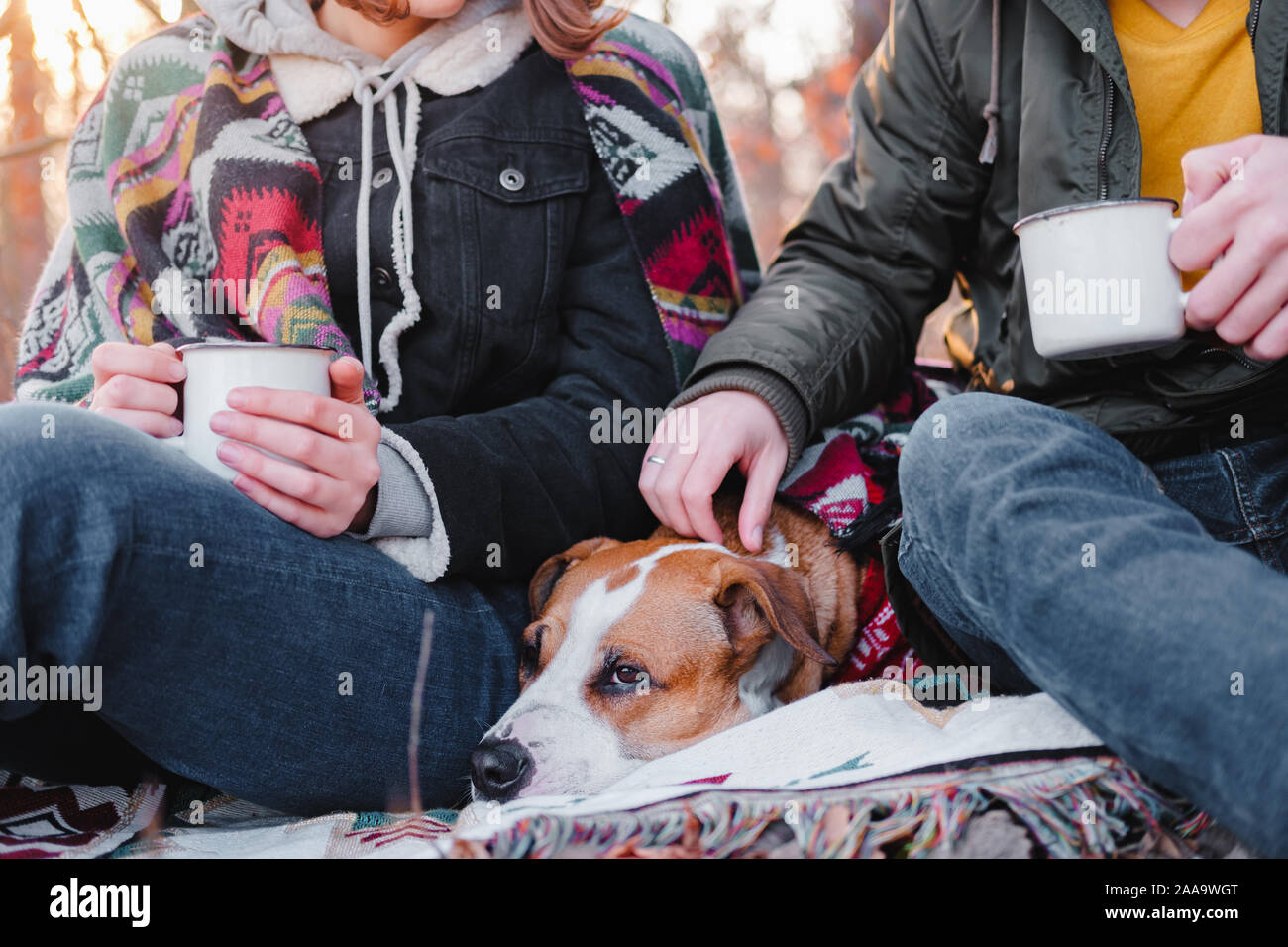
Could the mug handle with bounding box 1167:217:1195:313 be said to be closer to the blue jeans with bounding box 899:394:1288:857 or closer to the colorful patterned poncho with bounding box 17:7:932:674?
the blue jeans with bounding box 899:394:1288:857

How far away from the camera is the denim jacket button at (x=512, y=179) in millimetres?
2223

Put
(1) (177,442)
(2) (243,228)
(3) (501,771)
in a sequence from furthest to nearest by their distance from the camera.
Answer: (2) (243,228) → (3) (501,771) → (1) (177,442)

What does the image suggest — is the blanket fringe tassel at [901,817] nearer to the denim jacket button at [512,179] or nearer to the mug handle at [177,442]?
the mug handle at [177,442]

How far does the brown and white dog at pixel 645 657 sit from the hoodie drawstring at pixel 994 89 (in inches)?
34.5

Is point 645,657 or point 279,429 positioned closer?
point 279,429

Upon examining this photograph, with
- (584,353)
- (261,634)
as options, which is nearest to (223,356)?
(261,634)

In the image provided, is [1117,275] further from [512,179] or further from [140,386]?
[140,386]

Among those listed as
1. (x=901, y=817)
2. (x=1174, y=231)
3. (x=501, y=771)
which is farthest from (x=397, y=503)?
(x=1174, y=231)

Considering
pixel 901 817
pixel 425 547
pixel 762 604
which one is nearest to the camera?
pixel 901 817

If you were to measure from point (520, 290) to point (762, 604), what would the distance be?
0.86m

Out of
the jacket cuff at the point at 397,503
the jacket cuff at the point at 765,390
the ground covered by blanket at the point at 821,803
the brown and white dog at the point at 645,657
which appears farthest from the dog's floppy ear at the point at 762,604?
the jacket cuff at the point at 397,503

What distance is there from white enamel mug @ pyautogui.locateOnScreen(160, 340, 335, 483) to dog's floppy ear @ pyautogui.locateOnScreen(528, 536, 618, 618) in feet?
2.36

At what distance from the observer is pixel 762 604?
6.53ft

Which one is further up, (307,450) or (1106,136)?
(1106,136)
